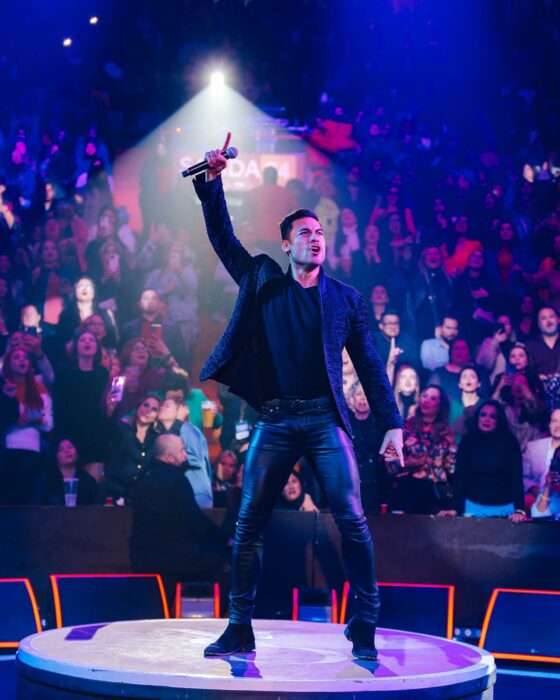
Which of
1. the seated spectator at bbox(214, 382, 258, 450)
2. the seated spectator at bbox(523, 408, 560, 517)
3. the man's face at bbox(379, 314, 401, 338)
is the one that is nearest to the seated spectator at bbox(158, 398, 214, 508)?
the seated spectator at bbox(214, 382, 258, 450)

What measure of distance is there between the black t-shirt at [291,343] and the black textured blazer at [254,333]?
0.03m

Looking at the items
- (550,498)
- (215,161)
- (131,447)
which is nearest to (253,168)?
(131,447)

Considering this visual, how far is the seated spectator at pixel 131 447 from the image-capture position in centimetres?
627

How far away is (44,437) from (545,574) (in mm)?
3505

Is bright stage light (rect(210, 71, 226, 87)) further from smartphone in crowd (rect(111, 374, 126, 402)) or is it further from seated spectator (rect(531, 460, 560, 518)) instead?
seated spectator (rect(531, 460, 560, 518))

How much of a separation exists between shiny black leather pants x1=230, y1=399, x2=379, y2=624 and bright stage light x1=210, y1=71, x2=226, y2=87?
497 centimetres

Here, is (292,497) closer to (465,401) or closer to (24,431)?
(465,401)

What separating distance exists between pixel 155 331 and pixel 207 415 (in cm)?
74

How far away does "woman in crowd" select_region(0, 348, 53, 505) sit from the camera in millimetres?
6281

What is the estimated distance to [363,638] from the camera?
9.89 ft

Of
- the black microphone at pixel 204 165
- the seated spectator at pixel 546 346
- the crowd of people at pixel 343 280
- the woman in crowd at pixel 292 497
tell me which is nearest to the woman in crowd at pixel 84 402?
the crowd of people at pixel 343 280

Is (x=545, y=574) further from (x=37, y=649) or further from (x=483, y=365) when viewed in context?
(x=37, y=649)

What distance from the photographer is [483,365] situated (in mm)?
6555

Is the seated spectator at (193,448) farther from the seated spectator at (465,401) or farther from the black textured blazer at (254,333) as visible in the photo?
the black textured blazer at (254,333)
